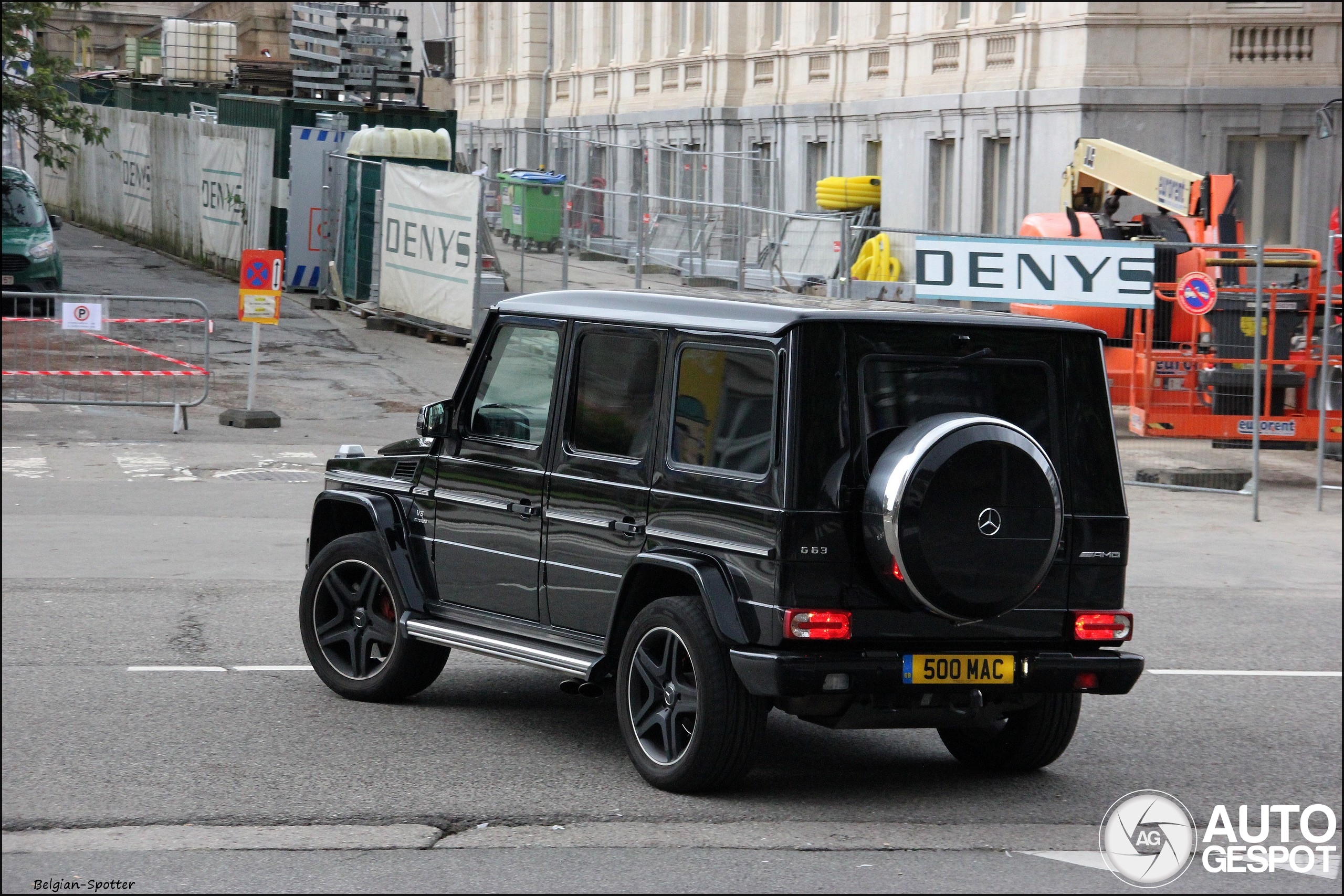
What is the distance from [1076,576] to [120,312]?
21259mm

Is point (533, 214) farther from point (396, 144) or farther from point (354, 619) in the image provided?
point (354, 619)

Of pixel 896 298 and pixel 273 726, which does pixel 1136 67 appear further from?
pixel 273 726

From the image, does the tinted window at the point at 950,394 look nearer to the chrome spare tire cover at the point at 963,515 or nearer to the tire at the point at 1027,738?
the chrome spare tire cover at the point at 963,515

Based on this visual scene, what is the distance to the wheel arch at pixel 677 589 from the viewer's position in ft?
19.7

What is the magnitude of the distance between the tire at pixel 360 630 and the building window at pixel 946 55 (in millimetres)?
24781

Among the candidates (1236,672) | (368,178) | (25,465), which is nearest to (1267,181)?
(368,178)

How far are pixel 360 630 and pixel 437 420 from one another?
41.1 inches

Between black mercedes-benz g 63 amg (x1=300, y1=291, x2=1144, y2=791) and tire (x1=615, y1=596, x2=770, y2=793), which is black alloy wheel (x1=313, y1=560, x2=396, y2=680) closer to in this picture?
black mercedes-benz g 63 amg (x1=300, y1=291, x2=1144, y2=791)

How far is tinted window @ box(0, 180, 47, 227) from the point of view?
2406 centimetres

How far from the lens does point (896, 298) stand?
1015 inches

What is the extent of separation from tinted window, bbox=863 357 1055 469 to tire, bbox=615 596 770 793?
88cm

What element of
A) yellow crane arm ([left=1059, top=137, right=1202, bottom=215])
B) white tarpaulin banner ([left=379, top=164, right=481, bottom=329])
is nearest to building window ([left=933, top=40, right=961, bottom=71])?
yellow crane arm ([left=1059, top=137, right=1202, bottom=215])

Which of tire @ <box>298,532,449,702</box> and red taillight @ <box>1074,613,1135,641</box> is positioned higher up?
red taillight @ <box>1074,613,1135,641</box>

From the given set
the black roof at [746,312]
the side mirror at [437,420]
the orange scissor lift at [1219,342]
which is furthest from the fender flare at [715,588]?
the orange scissor lift at [1219,342]
